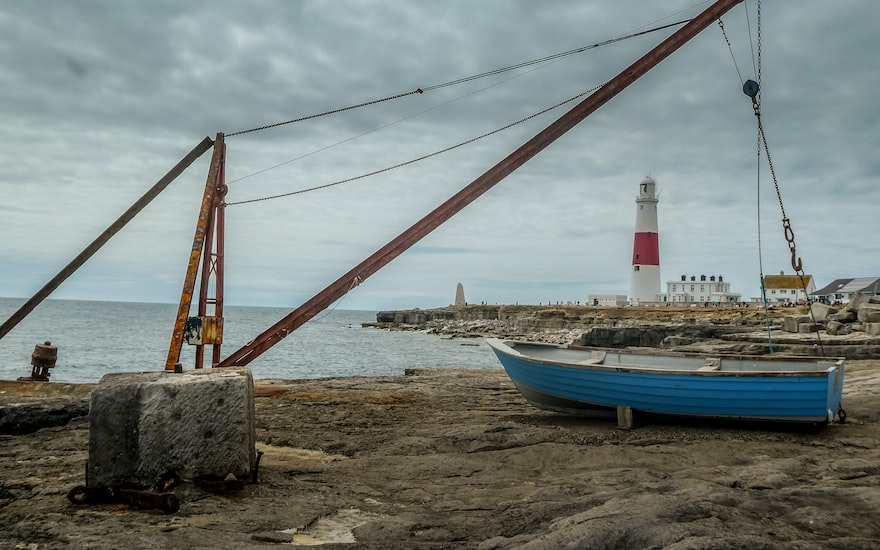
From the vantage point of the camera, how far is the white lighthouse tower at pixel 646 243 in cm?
5741

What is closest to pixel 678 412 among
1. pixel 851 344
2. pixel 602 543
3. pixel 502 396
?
pixel 502 396

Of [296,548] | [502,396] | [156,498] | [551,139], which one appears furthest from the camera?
[502,396]

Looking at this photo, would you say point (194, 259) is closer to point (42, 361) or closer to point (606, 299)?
point (42, 361)

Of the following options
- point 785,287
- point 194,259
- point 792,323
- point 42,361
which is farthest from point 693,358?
point 785,287

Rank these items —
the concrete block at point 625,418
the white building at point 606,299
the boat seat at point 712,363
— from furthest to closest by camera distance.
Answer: the white building at point 606,299
the boat seat at point 712,363
the concrete block at point 625,418

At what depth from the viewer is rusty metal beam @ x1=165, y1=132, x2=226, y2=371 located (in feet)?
31.2

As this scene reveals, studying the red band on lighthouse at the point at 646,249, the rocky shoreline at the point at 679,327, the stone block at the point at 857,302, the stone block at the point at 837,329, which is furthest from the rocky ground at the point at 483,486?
the red band on lighthouse at the point at 646,249

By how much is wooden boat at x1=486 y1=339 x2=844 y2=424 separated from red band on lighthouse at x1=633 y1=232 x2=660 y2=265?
48139mm

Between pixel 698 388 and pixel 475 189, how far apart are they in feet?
16.3

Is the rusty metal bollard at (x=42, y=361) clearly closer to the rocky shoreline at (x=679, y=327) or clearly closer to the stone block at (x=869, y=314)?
the rocky shoreline at (x=679, y=327)

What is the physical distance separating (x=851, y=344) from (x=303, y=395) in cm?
1483

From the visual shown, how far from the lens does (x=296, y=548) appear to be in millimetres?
4430

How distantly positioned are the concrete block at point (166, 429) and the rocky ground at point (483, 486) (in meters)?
0.28

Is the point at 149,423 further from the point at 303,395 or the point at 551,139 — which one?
the point at 551,139
